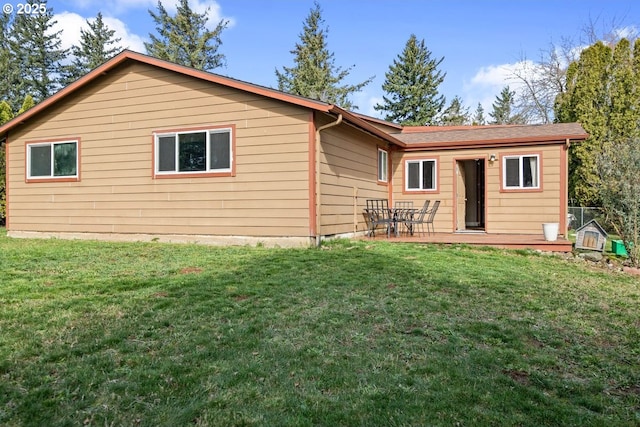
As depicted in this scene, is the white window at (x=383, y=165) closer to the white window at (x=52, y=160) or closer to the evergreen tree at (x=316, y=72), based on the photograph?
the white window at (x=52, y=160)

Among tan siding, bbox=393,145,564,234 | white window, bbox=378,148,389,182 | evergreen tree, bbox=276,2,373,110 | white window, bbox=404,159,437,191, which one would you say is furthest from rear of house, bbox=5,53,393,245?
evergreen tree, bbox=276,2,373,110

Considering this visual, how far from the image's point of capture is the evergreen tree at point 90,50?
102 ft

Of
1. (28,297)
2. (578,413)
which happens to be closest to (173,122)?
(28,297)

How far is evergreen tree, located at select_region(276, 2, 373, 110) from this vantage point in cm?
2891

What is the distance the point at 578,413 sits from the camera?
2199 mm

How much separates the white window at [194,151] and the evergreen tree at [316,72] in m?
20.5

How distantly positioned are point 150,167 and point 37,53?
28.3 metres

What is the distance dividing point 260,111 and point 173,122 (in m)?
1.98

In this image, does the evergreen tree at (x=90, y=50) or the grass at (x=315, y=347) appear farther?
the evergreen tree at (x=90, y=50)

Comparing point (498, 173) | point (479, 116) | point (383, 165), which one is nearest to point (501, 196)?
point (498, 173)

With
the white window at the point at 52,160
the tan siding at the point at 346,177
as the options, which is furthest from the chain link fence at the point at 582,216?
the white window at the point at 52,160

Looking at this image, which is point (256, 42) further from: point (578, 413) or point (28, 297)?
point (578, 413)

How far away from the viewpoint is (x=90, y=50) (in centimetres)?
3153

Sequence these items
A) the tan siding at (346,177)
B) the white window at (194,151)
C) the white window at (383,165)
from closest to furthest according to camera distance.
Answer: the tan siding at (346,177)
the white window at (194,151)
the white window at (383,165)
